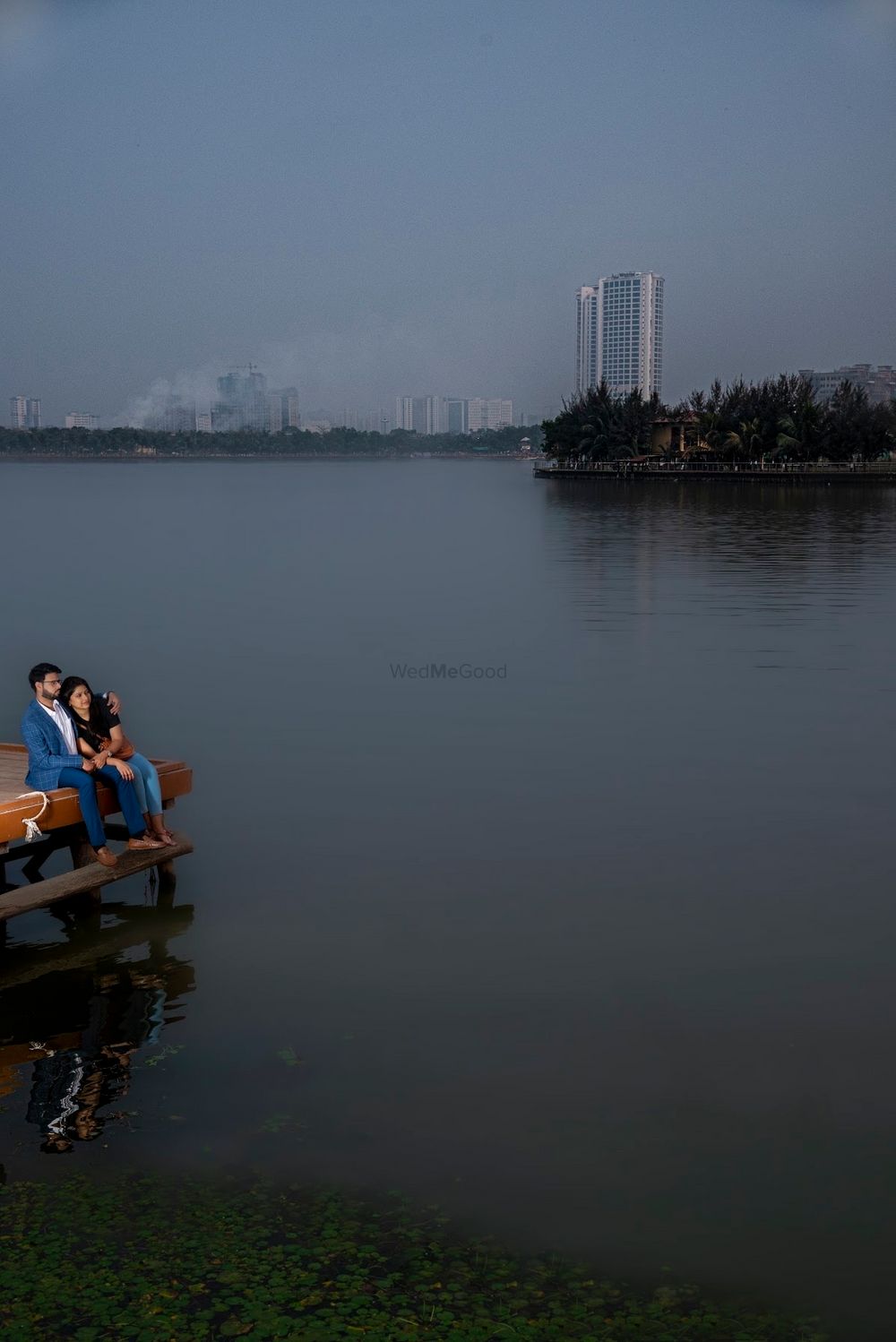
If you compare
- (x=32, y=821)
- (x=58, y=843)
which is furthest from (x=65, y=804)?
(x=58, y=843)

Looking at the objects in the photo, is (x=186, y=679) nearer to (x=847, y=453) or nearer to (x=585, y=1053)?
(x=585, y=1053)

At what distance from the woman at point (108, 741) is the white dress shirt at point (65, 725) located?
7 centimetres

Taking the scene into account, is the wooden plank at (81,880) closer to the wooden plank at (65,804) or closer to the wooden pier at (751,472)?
the wooden plank at (65,804)

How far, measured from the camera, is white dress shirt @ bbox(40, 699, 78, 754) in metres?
9.25

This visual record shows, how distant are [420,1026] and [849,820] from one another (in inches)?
214

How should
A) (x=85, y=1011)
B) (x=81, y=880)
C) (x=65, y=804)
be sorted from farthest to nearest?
(x=65, y=804) < (x=81, y=880) < (x=85, y=1011)

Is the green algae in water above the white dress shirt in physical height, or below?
below

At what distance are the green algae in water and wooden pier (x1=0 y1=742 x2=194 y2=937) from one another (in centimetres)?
311

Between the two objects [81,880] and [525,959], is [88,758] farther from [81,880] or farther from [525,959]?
[525,959]

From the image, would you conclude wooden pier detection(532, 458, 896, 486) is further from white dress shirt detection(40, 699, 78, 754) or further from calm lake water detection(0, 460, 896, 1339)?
white dress shirt detection(40, 699, 78, 754)

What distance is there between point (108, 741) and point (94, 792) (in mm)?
430

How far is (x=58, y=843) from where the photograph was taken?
10258 mm

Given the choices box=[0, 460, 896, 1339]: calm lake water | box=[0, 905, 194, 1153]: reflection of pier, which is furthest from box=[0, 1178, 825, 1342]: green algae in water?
box=[0, 905, 194, 1153]: reflection of pier

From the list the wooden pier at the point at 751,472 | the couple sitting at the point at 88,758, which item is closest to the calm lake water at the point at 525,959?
the couple sitting at the point at 88,758
